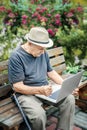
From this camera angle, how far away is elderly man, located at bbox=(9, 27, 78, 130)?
3.33 metres

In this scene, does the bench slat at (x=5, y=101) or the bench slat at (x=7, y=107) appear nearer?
the bench slat at (x=7, y=107)

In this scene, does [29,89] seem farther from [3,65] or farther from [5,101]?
[3,65]

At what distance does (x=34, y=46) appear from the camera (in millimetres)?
3486

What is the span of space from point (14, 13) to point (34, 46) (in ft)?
14.5

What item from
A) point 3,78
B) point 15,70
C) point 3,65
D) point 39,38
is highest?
point 39,38

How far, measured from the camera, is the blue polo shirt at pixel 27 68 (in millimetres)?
3393

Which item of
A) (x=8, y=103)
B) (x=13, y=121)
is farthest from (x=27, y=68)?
(x=13, y=121)

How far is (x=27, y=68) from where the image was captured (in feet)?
11.5

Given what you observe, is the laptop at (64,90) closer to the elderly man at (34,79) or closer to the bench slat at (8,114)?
the elderly man at (34,79)

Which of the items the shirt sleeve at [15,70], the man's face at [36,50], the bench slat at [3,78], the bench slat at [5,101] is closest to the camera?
the shirt sleeve at [15,70]

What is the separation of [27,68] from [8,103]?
20.2 inches

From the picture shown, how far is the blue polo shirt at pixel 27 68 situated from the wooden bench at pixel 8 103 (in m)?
0.32

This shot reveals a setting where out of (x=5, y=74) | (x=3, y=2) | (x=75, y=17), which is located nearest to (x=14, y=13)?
(x=3, y=2)

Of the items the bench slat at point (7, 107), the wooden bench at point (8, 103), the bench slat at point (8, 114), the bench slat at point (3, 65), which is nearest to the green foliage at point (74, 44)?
the wooden bench at point (8, 103)
